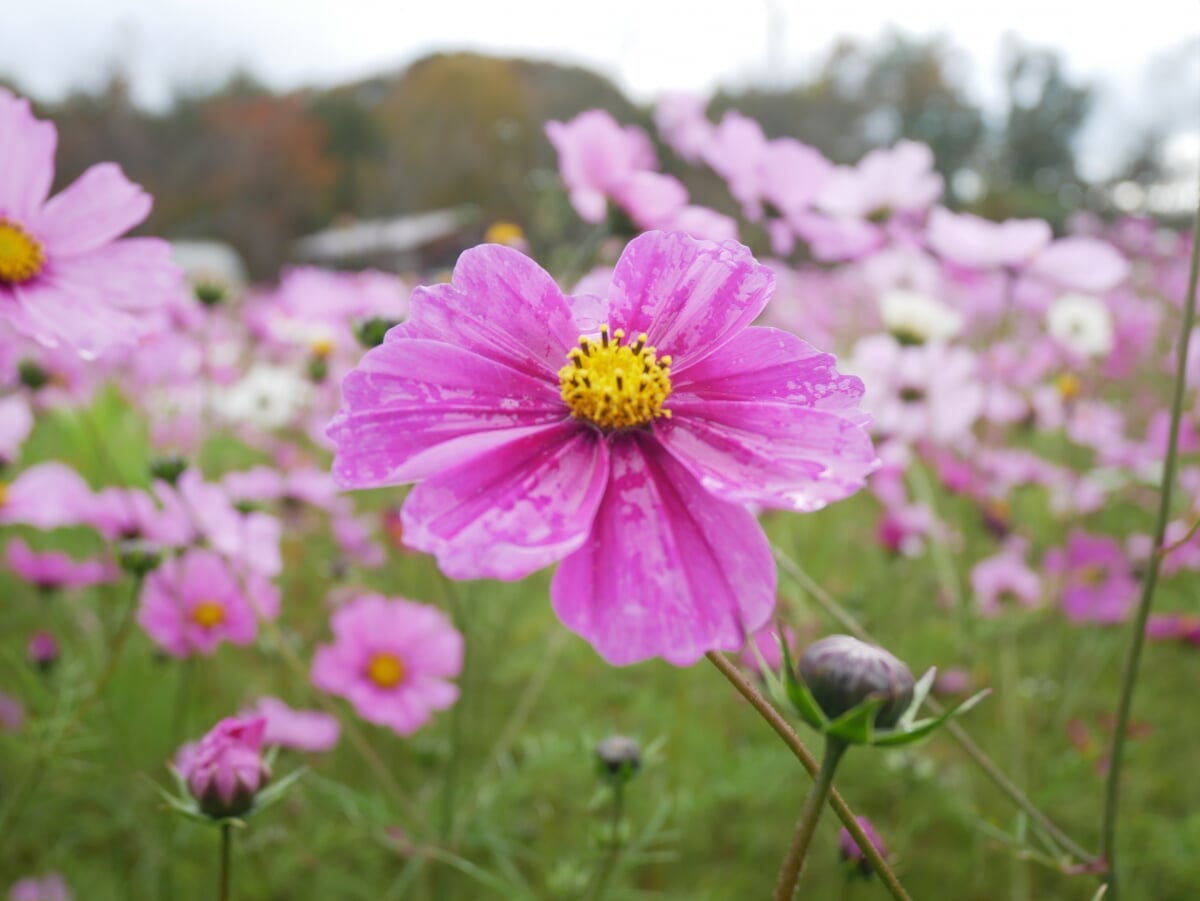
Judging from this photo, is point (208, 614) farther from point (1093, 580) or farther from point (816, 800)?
point (1093, 580)

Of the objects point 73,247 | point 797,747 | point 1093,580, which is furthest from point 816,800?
point 1093,580

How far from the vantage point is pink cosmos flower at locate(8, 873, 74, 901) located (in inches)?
37.1

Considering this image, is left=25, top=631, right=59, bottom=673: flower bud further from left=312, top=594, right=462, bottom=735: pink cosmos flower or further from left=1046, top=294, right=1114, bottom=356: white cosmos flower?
left=1046, top=294, right=1114, bottom=356: white cosmos flower

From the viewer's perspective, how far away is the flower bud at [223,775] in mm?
539

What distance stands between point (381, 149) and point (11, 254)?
15839 mm

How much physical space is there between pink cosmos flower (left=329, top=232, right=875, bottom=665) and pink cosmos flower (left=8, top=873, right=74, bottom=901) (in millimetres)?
852

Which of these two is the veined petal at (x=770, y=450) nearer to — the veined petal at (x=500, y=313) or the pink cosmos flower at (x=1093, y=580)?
the veined petal at (x=500, y=313)

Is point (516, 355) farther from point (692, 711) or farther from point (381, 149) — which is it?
point (381, 149)

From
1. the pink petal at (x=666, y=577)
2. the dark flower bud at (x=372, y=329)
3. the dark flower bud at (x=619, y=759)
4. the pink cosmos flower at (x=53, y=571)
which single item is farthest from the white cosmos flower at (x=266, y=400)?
the pink petal at (x=666, y=577)

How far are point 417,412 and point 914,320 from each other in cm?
122

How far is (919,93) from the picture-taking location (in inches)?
696

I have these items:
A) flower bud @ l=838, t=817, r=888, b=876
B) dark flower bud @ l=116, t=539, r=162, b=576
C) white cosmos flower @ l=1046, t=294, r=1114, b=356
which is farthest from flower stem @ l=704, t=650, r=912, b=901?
white cosmos flower @ l=1046, t=294, r=1114, b=356

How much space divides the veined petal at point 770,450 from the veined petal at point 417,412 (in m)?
0.09

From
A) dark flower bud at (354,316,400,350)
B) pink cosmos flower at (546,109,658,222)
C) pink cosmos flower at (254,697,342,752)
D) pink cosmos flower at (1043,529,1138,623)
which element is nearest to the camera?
dark flower bud at (354,316,400,350)
